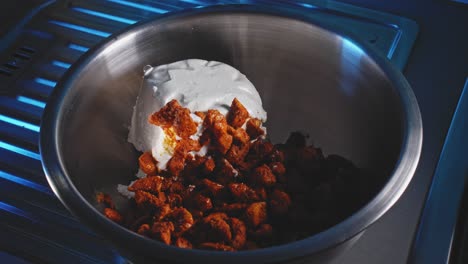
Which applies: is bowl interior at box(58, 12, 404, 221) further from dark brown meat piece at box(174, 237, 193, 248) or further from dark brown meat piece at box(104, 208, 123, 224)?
dark brown meat piece at box(174, 237, 193, 248)

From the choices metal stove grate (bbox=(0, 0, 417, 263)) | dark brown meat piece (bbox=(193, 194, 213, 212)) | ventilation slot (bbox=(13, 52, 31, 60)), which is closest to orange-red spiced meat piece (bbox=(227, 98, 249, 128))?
dark brown meat piece (bbox=(193, 194, 213, 212))

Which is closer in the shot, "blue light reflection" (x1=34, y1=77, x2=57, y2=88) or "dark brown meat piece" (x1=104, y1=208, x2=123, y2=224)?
"dark brown meat piece" (x1=104, y1=208, x2=123, y2=224)

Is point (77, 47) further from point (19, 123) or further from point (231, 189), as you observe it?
point (231, 189)

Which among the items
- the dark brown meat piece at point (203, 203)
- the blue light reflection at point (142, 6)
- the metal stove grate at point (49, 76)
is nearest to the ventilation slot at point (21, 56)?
the metal stove grate at point (49, 76)

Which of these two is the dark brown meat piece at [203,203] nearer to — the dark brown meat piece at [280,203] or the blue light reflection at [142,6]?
the dark brown meat piece at [280,203]

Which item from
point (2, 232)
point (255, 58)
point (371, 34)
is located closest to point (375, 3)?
point (371, 34)

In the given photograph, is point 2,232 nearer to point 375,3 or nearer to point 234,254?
point 234,254

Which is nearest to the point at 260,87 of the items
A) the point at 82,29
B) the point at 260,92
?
the point at 260,92
